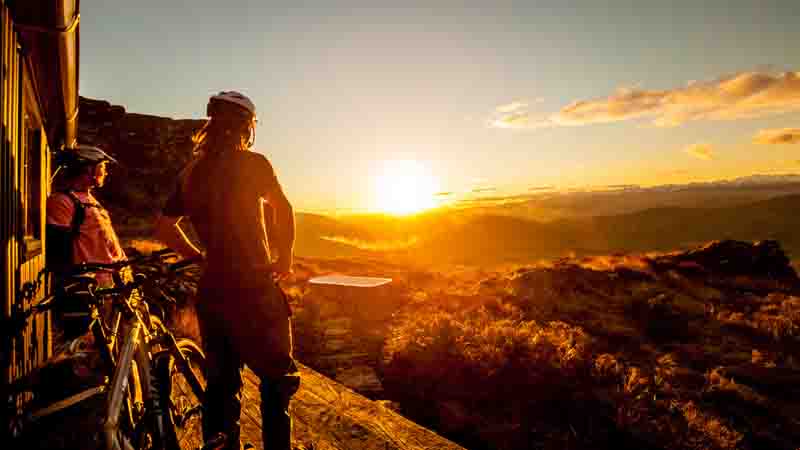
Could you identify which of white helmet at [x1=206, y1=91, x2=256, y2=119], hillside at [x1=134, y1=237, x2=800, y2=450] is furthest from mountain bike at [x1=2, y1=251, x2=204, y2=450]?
hillside at [x1=134, y1=237, x2=800, y2=450]

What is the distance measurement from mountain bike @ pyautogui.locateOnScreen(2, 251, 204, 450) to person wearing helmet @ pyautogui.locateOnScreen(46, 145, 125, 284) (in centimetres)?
178

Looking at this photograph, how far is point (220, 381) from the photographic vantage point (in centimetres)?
278

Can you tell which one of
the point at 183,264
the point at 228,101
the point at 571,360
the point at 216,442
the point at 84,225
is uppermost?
the point at 228,101

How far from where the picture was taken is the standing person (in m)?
2.62

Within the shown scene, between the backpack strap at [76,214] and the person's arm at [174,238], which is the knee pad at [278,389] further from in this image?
the backpack strap at [76,214]

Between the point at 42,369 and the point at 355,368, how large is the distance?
5.86 metres

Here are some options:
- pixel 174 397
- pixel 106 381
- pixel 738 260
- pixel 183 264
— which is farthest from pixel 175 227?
pixel 738 260

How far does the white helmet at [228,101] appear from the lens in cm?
269

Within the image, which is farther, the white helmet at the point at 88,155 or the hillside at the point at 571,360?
the hillside at the point at 571,360

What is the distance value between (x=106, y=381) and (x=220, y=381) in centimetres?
61

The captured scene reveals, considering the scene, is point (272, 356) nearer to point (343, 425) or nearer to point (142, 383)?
point (142, 383)

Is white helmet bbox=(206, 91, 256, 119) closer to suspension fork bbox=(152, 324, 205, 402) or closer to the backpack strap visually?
suspension fork bbox=(152, 324, 205, 402)

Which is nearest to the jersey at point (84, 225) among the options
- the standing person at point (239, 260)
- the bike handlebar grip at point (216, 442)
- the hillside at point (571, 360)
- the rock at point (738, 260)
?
the standing person at point (239, 260)

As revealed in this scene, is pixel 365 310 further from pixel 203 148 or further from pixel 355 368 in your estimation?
pixel 203 148
